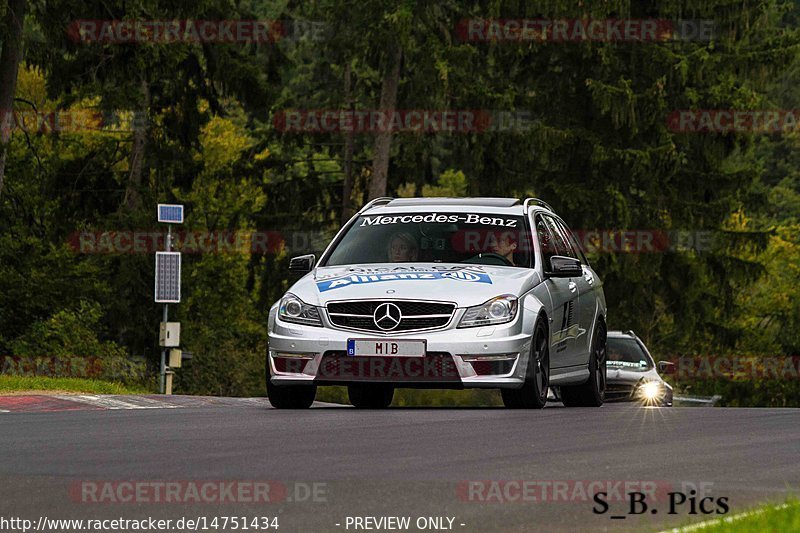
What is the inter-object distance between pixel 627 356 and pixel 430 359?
502 inches

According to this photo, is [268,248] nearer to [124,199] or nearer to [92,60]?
[124,199]

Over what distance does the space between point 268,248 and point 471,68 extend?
27.2 feet

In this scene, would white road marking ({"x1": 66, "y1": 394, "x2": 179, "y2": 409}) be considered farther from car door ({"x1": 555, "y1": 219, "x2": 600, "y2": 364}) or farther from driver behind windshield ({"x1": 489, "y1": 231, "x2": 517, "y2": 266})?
car door ({"x1": 555, "y1": 219, "x2": 600, "y2": 364})

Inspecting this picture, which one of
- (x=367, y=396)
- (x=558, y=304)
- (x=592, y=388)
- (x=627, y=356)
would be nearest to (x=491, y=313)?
(x=558, y=304)

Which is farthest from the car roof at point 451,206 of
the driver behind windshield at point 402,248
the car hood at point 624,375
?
the car hood at point 624,375

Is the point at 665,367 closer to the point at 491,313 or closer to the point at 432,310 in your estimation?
the point at 491,313

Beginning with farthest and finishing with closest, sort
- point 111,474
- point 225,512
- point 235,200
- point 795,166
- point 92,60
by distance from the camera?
1. point 795,166
2. point 235,200
3. point 92,60
4. point 111,474
5. point 225,512

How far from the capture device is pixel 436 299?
1443cm

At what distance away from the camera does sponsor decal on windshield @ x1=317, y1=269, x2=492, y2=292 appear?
1483 centimetres

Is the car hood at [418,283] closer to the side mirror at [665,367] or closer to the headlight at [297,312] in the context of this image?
the headlight at [297,312]

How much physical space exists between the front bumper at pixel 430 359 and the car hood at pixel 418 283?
0.26 meters

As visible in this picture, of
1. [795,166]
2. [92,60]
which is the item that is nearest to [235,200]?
[92,60]

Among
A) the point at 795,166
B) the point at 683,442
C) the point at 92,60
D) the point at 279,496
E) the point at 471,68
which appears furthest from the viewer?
the point at 795,166

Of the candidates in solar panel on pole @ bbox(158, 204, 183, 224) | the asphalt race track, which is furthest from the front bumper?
solar panel on pole @ bbox(158, 204, 183, 224)
